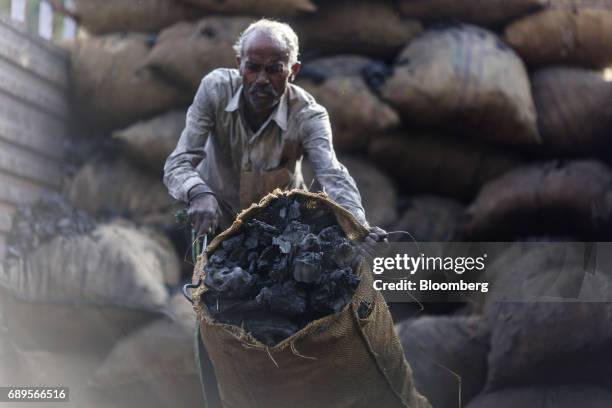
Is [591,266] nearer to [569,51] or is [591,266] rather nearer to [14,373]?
[569,51]

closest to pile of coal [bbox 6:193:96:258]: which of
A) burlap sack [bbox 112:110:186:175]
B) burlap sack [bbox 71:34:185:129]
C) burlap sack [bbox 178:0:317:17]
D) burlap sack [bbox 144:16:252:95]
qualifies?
burlap sack [bbox 112:110:186:175]

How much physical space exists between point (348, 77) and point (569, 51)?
99 centimetres

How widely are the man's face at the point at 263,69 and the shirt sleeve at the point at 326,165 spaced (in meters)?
0.11

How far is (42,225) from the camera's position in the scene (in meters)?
3.54

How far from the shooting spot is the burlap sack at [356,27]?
12.0 ft

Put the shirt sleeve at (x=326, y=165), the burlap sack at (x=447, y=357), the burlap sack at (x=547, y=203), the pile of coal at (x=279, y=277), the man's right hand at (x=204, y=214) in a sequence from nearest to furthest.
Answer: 1. the pile of coal at (x=279, y=277)
2. the man's right hand at (x=204, y=214)
3. the shirt sleeve at (x=326, y=165)
4. the burlap sack at (x=447, y=357)
5. the burlap sack at (x=547, y=203)

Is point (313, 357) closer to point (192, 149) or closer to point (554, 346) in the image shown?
point (192, 149)

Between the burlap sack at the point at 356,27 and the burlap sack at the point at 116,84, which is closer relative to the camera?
the burlap sack at the point at 356,27

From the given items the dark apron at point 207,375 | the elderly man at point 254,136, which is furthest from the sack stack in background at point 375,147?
the elderly man at point 254,136

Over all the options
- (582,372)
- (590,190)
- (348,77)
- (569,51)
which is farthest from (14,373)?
(569,51)

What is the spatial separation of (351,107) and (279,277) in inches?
78.4

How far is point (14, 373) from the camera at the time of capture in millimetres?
3400

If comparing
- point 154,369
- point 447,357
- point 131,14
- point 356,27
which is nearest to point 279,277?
point 447,357

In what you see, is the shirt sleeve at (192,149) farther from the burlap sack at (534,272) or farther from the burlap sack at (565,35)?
the burlap sack at (565,35)
